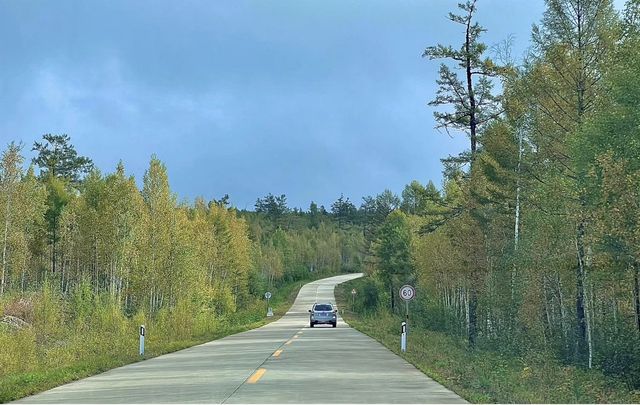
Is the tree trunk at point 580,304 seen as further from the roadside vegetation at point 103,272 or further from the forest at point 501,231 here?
the roadside vegetation at point 103,272

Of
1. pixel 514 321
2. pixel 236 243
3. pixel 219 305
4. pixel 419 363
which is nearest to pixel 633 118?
pixel 419 363

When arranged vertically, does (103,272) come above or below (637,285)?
above

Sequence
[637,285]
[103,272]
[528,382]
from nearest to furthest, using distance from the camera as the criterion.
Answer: [528,382] < [637,285] < [103,272]

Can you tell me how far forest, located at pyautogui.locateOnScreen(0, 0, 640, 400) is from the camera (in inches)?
699

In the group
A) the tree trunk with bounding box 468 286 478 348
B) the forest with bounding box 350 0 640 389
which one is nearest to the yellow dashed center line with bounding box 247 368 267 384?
the forest with bounding box 350 0 640 389

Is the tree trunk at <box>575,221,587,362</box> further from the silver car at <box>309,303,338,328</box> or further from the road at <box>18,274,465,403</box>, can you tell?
the silver car at <box>309,303,338,328</box>

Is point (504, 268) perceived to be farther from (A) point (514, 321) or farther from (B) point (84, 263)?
(B) point (84, 263)

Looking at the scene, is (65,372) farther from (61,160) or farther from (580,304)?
(61,160)

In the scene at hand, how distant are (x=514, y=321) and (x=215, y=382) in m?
21.8

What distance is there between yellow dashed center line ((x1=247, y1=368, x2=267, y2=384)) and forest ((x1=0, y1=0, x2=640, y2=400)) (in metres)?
6.32

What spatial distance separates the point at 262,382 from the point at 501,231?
19.9 meters

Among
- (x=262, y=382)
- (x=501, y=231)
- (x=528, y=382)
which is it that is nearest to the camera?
(x=262, y=382)

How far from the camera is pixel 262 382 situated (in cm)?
1358

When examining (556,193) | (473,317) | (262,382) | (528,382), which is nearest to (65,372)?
(262,382)
